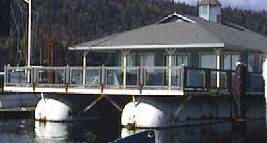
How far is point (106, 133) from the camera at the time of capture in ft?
92.0

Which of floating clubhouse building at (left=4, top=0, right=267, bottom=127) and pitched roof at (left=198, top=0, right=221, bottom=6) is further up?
pitched roof at (left=198, top=0, right=221, bottom=6)

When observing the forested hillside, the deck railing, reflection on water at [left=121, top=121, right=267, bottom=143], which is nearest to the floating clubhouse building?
the deck railing

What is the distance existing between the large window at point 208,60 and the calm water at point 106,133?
Answer: 13.1ft

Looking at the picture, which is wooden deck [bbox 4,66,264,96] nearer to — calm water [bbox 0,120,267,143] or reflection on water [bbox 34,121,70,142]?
reflection on water [bbox 34,121,70,142]

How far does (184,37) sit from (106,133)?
7.82 meters

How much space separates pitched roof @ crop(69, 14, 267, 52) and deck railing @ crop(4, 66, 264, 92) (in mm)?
2051

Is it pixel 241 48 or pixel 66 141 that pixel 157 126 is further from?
pixel 241 48

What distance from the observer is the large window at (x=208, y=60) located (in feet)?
112

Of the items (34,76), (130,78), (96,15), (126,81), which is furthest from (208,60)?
(96,15)

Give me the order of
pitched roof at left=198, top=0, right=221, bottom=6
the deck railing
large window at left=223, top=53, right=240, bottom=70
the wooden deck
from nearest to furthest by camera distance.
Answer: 1. the wooden deck
2. the deck railing
3. large window at left=223, top=53, right=240, bottom=70
4. pitched roof at left=198, top=0, right=221, bottom=6

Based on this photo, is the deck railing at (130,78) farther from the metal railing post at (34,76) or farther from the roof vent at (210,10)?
the roof vent at (210,10)

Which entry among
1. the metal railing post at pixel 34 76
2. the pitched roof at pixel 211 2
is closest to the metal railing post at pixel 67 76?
the metal railing post at pixel 34 76

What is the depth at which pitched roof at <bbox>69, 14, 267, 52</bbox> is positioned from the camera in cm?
3175

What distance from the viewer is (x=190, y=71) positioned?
2709cm
